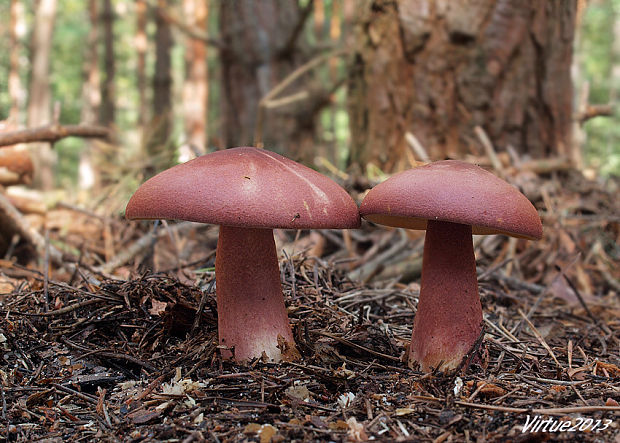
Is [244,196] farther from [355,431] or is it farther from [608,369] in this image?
[608,369]

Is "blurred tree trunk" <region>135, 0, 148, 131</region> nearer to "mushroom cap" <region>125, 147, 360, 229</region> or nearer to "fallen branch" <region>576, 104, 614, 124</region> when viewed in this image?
"fallen branch" <region>576, 104, 614, 124</region>

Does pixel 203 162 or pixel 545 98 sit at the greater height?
pixel 545 98

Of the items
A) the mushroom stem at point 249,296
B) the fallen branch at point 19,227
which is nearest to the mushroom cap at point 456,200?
the mushroom stem at point 249,296

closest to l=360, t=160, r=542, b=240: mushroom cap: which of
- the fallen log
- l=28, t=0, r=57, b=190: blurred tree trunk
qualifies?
the fallen log

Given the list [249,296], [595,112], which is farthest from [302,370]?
[595,112]

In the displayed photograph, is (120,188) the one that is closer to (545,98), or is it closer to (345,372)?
(345,372)

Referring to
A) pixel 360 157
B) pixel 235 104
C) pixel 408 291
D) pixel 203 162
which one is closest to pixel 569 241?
pixel 408 291

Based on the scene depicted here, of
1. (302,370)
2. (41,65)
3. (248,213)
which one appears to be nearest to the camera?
(248,213)
